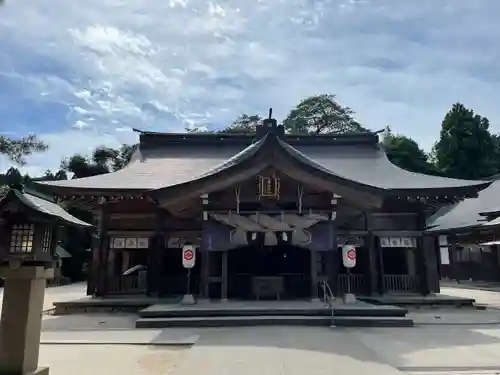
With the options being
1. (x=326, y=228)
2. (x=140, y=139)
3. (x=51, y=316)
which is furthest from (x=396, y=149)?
(x=51, y=316)

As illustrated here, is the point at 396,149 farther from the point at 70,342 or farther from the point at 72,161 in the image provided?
the point at 70,342

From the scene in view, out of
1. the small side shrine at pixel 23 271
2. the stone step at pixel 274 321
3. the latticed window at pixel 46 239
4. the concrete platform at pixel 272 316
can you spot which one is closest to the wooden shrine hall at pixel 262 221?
the concrete platform at pixel 272 316

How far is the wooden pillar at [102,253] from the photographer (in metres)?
14.0

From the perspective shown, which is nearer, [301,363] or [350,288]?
[301,363]

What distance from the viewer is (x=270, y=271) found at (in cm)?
1509

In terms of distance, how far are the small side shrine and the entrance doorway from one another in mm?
8449

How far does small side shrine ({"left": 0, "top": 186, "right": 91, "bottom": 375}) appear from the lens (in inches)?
177

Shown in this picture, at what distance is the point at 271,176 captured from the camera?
11883mm

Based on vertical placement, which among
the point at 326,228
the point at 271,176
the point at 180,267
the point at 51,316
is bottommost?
the point at 51,316

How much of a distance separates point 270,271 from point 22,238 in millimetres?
10845

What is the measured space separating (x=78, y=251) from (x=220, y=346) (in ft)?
91.0

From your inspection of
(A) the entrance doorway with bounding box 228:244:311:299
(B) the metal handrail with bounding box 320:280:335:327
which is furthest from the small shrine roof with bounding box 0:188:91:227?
(A) the entrance doorway with bounding box 228:244:311:299

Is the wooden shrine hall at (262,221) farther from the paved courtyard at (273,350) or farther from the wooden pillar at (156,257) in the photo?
the paved courtyard at (273,350)

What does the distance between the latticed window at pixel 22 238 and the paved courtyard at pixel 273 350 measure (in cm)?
196
